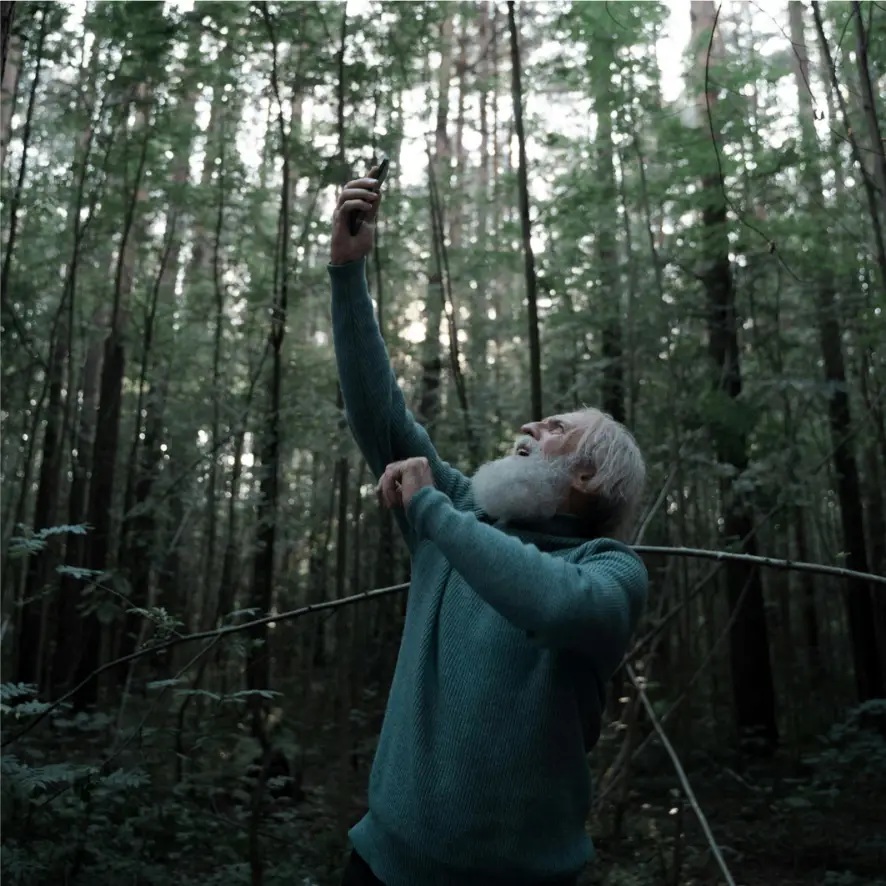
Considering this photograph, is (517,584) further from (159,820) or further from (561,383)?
(561,383)

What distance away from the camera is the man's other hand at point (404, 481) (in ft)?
4.82

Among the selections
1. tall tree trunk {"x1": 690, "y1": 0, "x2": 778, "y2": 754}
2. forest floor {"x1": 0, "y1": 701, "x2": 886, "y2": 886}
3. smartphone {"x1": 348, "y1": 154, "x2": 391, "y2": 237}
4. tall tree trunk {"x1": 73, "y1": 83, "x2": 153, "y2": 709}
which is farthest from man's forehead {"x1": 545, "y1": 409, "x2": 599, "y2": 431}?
tall tree trunk {"x1": 73, "y1": 83, "x2": 153, "y2": 709}

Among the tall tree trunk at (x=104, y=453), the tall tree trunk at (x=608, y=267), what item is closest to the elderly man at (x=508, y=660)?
the tall tree trunk at (x=608, y=267)

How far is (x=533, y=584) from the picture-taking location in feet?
4.26

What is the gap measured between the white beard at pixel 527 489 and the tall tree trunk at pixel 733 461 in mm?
3902

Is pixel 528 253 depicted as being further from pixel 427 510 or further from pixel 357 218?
pixel 427 510

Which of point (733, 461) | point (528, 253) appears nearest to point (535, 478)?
point (528, 253)

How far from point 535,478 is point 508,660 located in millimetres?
334

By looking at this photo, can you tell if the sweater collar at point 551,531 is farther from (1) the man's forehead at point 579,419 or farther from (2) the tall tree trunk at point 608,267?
(2) the tall tree trunk at point 608,267

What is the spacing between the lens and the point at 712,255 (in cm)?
714

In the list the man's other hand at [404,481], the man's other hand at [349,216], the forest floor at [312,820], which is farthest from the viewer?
the forest floor at [312,820]

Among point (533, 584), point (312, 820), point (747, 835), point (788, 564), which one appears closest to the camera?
point (533, 584)

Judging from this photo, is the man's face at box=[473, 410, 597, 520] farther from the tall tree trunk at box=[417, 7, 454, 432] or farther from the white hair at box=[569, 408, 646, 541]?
the tall tree trunk at box=[417, 7, 454, 432]

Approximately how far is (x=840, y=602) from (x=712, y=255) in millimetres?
11501
